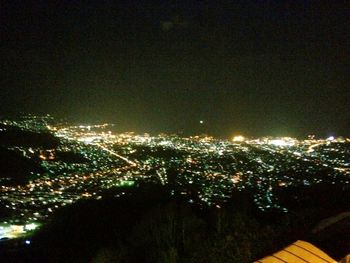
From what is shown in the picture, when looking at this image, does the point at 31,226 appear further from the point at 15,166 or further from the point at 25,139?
the point at 25,139

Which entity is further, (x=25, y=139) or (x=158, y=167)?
(x=25, y=139)

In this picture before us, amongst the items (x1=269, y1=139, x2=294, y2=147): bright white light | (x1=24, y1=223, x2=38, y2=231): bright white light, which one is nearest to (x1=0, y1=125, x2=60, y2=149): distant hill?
→ (x1=24, y1=223, x2=38, y2=231): bright white light

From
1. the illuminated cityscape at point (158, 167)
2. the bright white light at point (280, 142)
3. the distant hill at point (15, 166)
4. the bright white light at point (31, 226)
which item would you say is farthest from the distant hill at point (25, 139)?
the bright white light at point (280, 142)

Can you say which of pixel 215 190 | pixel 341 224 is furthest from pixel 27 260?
pixel 215 190

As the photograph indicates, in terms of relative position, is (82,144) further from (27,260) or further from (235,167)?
(27,260)

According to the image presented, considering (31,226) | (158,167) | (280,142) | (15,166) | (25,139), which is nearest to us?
(31,226)

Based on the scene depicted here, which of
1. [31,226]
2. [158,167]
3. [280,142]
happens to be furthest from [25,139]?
[280,142]

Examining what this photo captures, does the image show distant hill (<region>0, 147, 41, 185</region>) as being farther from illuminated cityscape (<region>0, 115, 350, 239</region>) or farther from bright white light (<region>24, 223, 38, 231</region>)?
bright white light (<region>24, 223, 38, 231</region>)

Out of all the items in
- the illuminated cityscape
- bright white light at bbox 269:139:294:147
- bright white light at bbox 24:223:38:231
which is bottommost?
bright white light at bbox 24:223:38:231
